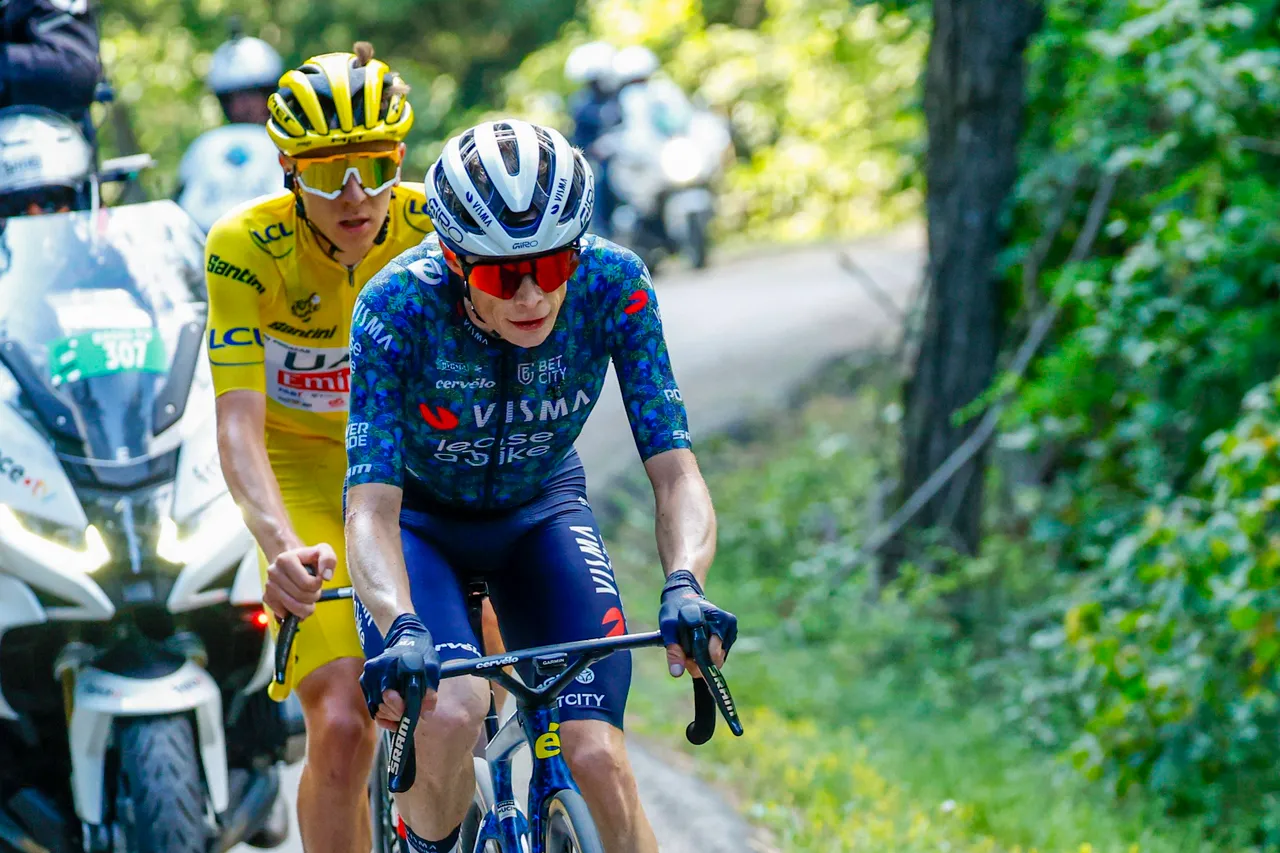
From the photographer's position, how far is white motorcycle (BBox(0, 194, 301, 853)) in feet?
14.2

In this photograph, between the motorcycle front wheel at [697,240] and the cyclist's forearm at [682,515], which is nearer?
the cyclist's forearm at [682,515]

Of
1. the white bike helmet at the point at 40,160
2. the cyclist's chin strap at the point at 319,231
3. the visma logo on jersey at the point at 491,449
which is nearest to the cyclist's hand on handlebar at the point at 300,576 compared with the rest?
the visma logo on jersey at the point at 491,449

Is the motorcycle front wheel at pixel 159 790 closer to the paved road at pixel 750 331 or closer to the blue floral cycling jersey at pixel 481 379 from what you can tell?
the blue floral cycling jersey at pixel 481 379

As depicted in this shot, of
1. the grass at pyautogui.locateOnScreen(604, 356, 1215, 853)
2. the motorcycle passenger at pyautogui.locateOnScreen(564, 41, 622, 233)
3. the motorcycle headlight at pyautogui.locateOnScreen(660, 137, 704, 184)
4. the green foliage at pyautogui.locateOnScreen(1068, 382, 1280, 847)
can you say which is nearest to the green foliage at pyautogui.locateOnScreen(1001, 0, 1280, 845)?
the green foliage at pyautogui.locateOnScreen(1068, 382, 1280, 847)

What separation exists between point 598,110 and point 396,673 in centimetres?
1455

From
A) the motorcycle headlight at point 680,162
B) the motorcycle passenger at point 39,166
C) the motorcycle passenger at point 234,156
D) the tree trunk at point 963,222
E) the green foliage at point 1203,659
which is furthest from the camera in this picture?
the motorcycle headlight at point 680,162

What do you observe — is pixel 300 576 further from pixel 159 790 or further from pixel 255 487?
pixel 159 790

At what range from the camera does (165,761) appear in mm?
4277

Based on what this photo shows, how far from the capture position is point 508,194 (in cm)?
347

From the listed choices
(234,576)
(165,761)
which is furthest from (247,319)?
(165,761)

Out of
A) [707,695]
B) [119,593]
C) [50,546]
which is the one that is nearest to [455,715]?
[707,695]

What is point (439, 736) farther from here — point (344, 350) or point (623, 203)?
point (623, 203)

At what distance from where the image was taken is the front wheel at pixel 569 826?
333 centimetres

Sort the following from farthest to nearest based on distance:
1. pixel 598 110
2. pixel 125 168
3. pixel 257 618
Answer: pixel 598 110 < pixel 125 168 < pixel 257 618
